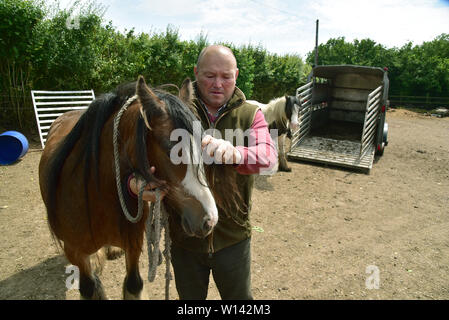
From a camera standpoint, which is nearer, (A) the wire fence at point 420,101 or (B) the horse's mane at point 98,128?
(B) the horse's mane at point 98,128

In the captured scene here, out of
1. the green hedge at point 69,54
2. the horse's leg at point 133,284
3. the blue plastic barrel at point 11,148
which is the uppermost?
the green hedge at point 69,54

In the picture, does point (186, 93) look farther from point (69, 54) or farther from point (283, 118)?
point (69, 54)

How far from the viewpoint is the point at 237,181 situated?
1768 millimetres

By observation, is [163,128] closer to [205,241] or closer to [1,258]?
[205,241]

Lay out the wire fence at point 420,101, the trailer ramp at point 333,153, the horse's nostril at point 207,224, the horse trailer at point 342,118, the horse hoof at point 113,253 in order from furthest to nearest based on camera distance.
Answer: the wire fence at point 420,101
the horse trailer at point 342,118
the trailer ramp at point 333,153
the horse hoof at point 113,253
the horse's nostril at point 207,224

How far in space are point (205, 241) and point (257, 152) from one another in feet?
2.19

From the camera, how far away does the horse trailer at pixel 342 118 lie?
301 inches

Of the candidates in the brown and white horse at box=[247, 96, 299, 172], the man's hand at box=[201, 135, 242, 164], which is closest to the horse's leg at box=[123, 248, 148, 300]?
the man's hand at box=[201, 135, 242, 164]

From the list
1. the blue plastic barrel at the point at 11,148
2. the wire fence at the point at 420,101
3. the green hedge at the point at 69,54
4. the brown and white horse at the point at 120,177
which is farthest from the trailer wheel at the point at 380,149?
the wire fence at the point at 420,101

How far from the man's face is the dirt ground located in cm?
222

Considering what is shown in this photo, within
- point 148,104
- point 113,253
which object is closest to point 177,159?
point 148,104

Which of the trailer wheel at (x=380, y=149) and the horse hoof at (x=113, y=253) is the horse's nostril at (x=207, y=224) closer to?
the horse hoof at (x=113, y=253)

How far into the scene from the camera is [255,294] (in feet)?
9.93

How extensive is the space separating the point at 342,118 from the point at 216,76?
10.4 m
